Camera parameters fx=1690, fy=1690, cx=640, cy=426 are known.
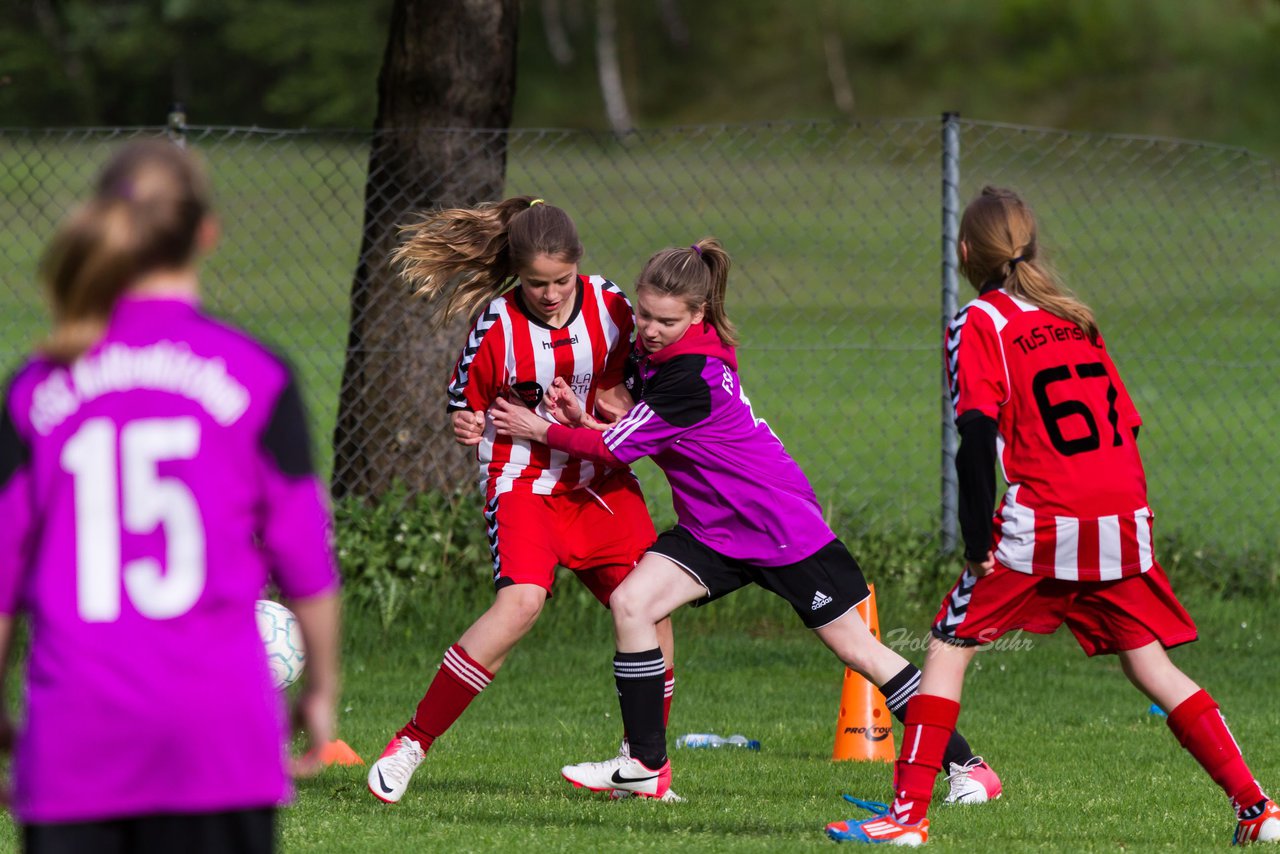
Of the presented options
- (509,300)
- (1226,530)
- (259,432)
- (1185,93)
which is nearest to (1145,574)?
(509,300)

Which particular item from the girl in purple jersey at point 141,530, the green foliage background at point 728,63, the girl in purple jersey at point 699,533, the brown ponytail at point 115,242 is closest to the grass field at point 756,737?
the girl in purple jersey at point 699,533

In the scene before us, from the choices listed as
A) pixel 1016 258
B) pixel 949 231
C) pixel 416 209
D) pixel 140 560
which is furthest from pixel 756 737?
pixel 140 560

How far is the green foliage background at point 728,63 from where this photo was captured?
156 ft

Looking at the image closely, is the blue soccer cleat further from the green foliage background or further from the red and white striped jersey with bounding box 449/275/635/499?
the green foliage background

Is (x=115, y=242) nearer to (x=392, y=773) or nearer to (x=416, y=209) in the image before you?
(x=392, y=773)

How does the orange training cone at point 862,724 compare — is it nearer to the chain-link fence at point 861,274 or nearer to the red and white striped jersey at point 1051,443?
the red and white striped jersey at point 1051,443

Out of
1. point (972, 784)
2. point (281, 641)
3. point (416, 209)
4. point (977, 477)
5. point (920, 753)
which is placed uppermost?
point (416, 209)

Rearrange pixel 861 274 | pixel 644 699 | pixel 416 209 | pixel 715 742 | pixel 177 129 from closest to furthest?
pixel 644 699 → pixel 715 742 → pixel 177 129 → pixel 416 209 → pixel 861 274

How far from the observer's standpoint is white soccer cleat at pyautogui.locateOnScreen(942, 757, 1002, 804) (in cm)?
498

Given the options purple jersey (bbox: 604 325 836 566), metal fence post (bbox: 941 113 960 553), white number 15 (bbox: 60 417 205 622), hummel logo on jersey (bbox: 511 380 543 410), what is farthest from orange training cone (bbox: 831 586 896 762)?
white number 15 (bbox: 60 417 205 622)

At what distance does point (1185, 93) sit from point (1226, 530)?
39719mm

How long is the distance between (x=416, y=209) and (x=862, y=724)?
145 inches

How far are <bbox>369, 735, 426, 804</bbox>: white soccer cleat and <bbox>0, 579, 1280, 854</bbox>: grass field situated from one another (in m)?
0.04

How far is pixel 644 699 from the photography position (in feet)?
16.3
